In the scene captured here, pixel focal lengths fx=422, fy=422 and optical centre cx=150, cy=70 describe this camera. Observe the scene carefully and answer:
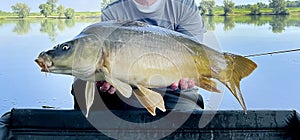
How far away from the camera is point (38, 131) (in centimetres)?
134

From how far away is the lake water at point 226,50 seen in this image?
292 cm

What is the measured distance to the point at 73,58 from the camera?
40.6 inches

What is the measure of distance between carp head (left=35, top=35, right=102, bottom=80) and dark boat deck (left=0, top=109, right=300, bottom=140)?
32cm

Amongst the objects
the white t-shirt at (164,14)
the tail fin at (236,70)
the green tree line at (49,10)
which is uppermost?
the green tree line at (49,10)

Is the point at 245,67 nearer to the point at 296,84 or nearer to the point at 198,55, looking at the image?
the point at 198,55

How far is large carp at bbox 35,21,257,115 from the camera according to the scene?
1031mm

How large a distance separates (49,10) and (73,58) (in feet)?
11.7

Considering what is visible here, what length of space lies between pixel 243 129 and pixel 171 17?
1.83 feet

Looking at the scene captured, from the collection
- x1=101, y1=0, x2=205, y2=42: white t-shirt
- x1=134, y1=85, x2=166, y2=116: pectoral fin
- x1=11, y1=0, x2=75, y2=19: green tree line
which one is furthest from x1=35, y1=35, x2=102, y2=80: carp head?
x1=11, y1=0, x2=75, y2=19: green tree line

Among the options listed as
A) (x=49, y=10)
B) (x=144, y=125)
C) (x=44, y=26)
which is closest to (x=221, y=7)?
(x=49, y=10)

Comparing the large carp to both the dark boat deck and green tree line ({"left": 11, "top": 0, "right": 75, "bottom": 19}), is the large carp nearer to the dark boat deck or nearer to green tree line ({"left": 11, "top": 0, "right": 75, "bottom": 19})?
the dark boat deck

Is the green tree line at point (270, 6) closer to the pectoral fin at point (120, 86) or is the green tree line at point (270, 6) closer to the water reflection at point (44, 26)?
the water reflection at point (44, 26)

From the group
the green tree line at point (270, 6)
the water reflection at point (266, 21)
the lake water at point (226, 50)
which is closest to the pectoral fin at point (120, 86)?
the lake water at point (226, 50)

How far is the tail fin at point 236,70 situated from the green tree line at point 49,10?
10.7ft
